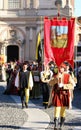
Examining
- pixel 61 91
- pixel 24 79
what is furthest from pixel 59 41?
pixel 61 91

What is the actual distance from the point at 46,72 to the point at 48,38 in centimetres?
139

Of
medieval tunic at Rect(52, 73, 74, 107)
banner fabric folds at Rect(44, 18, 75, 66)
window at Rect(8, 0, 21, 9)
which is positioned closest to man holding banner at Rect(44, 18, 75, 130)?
banner fabric folds at Rect(44, 18, 75, 66)

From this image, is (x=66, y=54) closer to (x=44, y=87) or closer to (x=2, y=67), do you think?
(x=44, y=87)

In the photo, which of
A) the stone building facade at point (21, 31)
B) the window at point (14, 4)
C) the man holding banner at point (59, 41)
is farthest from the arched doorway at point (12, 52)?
the man holding banner at point (59, 41)

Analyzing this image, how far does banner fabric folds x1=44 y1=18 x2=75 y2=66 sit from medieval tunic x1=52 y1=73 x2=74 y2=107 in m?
3.49

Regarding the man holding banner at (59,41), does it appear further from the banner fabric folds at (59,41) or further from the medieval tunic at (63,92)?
the medieval tunic at (63,92)

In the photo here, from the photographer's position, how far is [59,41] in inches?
587

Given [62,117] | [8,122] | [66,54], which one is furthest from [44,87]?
[62,117]

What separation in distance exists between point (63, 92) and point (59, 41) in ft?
13.2

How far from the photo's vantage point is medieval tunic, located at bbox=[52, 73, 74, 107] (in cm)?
1106

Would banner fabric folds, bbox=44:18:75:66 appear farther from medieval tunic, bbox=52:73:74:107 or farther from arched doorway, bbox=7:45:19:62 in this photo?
arched doorway, bbox=7:45:19:62

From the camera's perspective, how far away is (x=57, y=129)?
11.2 m

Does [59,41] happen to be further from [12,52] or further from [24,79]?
[12,52]

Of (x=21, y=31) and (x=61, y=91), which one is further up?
(x=61, y=91)
